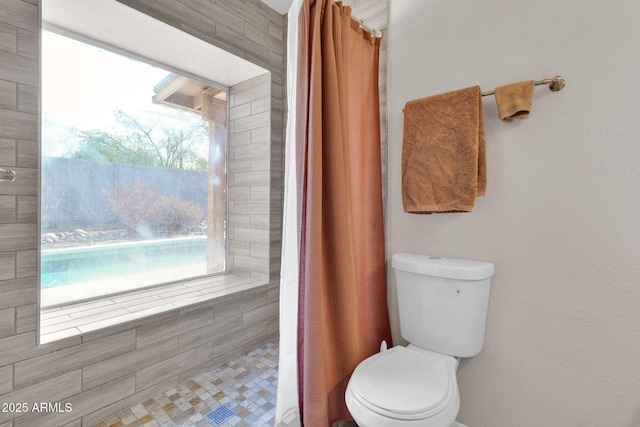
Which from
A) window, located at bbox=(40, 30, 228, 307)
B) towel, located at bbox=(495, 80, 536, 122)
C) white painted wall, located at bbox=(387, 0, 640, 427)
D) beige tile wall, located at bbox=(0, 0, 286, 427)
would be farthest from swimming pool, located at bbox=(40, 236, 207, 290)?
towel, located at bbox=(495, 80, 536, 122)

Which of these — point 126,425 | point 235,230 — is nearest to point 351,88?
point 235,230

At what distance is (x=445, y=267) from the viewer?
1365 mm

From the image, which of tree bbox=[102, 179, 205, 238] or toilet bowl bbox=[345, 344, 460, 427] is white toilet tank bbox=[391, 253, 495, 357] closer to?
toilet bowl bbox=[345, 344, 460, 427]

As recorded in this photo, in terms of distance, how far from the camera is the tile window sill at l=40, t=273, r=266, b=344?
1.50 meters

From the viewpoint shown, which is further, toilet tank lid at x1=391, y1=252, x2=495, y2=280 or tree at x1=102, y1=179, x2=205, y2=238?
tree at x1=102, y1=179, x2=205, y2=238

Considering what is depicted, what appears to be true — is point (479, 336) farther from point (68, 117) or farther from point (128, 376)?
point (68, 117)

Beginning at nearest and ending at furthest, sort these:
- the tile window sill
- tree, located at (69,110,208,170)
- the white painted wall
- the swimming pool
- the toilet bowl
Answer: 1. the toilet bowl
2. the white painted wall
3. the tile window sill
4. the swimming pool
5. tree, located at (69,110,208,170)

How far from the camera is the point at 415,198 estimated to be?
5.09 feet

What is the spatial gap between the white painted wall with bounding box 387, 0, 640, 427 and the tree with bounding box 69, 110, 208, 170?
6.03 feet

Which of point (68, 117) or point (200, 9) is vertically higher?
point (200, 9)

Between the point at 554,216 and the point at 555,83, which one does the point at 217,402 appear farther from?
the point at 555,83

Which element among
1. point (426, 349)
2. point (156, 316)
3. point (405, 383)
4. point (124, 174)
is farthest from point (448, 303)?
point (124, 174)

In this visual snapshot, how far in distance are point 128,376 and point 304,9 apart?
202 centimetres

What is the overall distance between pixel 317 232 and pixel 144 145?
5.23ft
